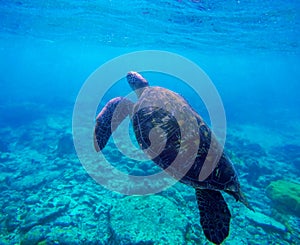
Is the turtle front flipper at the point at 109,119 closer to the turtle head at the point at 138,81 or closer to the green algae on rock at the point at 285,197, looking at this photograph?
the turtle head at the point at 138,81

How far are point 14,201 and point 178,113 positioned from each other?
6942 millimetres

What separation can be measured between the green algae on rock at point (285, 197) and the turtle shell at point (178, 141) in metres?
5.90

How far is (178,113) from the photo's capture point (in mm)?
4043

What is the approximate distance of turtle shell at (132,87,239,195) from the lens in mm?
3521

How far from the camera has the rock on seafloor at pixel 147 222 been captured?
16.9ft

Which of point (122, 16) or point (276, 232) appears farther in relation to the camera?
point (122, 16)

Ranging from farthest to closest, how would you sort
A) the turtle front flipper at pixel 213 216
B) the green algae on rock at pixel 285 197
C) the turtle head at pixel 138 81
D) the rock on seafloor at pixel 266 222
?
the green algae on rock at pixel 285 197
the rock on seafloor at pixel 266 222
the turtle head at pixel 138 81
the turtle front flipper at pixel 213 216

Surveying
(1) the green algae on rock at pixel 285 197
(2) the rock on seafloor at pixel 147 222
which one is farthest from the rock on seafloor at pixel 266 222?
(2) the rock on seafloor at pixel 147 222

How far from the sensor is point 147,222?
5562 mm

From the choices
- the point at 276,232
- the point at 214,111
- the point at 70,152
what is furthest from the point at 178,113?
the point at 214,111

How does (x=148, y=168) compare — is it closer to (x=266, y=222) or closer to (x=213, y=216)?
(x=266, y=222)

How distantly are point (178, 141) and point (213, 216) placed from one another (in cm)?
137

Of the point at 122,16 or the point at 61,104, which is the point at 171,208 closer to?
the point at 122,16

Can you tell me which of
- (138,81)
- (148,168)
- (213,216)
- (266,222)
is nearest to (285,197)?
(266,222)
